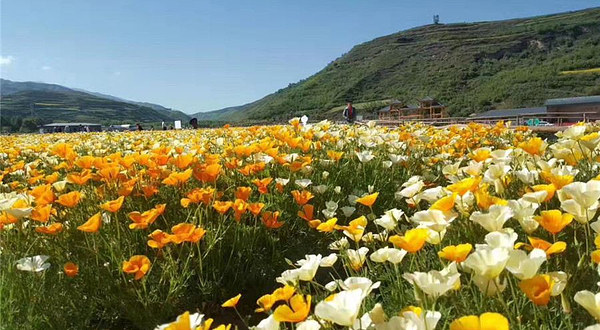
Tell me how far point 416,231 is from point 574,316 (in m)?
0.47

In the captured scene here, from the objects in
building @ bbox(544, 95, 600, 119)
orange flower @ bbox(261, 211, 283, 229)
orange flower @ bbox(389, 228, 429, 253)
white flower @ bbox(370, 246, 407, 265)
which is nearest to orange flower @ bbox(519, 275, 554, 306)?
orange flower @ bbox(389, 228, 429, 253)

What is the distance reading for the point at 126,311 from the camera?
168 centimetres

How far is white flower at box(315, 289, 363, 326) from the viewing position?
81 centimetres

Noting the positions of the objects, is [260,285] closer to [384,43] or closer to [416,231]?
[416,231]

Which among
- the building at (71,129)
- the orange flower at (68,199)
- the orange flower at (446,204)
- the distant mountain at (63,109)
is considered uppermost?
the distant mountain at (63,109)

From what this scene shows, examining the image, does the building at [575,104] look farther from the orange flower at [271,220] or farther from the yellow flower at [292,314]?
the yellow flower at [292,314]

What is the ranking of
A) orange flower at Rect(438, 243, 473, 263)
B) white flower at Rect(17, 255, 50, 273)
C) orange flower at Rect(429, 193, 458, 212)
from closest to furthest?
orange flower at Rect(438, 243, 473, 263), orange flower at Rect(429, 193, 458, 212), white flower at Rect(17, 255, 50, 273)

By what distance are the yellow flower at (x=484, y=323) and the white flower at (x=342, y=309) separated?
0.57 ft

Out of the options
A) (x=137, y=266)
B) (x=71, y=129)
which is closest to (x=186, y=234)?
(x=137, y=266)

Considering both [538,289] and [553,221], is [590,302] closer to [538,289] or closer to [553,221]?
[538,289]

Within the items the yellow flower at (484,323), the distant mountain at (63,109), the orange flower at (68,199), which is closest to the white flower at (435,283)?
the yellow flower at (484,323)

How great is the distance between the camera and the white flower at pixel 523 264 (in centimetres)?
93

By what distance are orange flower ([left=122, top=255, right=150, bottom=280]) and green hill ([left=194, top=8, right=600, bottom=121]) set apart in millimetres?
76740

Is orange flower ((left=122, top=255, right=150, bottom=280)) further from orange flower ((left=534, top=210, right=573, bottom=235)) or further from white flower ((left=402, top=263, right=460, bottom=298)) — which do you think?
orange flower ((left=534, top=210, right=573, bottom=235))
